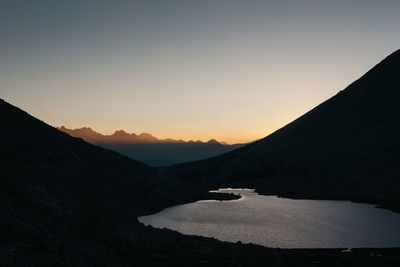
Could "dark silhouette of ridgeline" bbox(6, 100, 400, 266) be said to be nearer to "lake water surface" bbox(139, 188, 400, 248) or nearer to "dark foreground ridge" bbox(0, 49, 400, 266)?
"dark foreground ridge" bbox(0, 49, 400, 266)

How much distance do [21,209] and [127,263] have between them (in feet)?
69.1

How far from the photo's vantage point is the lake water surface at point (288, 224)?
69125 mm

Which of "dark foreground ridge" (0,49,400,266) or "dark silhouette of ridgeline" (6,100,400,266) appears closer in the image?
"dark silhouette of ridgeline" (6,100,400,266)

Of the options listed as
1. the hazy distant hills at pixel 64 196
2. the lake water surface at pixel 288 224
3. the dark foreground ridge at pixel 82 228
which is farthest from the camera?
the lake water surface at pixel 288 224

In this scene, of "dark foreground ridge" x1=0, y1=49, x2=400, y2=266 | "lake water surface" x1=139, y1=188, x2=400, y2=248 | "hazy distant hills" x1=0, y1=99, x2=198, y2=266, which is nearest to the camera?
"hazy distant hills" x1=0, y1=99, x2=198, y2=266

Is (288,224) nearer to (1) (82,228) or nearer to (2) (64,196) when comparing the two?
(1) (82,228)

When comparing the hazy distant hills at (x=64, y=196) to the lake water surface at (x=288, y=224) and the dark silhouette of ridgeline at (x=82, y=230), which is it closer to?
the dark silhouette of ridgeline at (x=82, y=230)

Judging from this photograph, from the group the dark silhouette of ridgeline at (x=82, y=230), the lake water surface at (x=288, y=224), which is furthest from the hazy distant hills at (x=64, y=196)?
the lake water surface at (x=288, y=224)

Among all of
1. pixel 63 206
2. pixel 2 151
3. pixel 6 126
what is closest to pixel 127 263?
pixel 63 206

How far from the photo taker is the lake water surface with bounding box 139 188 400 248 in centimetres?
6912

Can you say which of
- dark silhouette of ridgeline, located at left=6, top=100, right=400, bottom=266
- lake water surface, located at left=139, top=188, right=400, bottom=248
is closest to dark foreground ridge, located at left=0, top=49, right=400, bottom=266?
dark silhouette of ridgeline, located at left=6, top=100, right=400, bottom=266

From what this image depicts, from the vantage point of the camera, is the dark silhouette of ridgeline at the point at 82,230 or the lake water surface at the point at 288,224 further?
the lake water surface at the point at 288,224

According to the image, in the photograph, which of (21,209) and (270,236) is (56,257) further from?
(270,236)

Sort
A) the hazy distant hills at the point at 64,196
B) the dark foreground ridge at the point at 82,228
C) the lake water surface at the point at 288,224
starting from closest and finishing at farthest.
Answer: the hazy distant hills at the point at 64,196 < the dark foreground ridge at the point at 82,228 < the lake water surface at the point at 288,224
